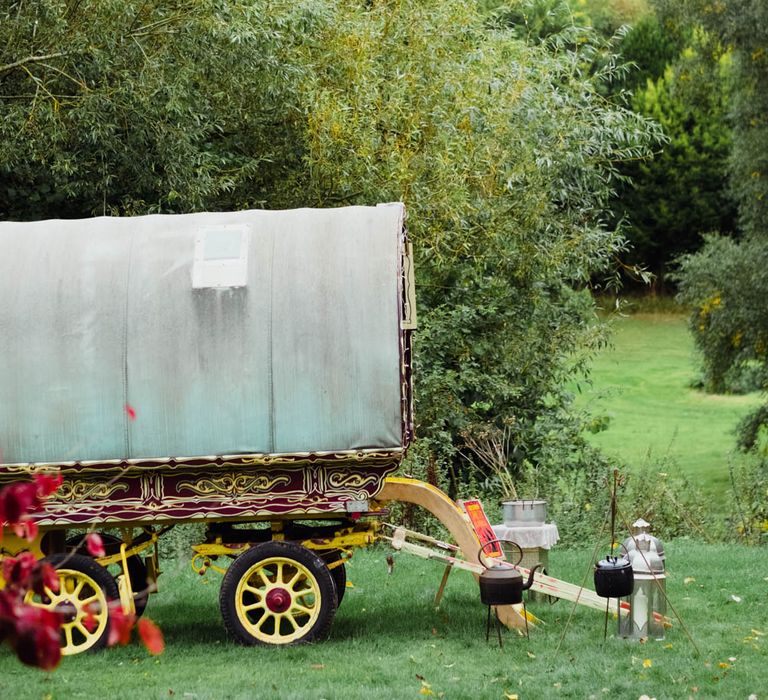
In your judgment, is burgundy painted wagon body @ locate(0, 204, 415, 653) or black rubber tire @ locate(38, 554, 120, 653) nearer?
burgundy painted wagon body @ locate(0, 204, 415, 653)

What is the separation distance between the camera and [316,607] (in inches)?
302

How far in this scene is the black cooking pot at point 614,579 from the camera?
7488 millimetres

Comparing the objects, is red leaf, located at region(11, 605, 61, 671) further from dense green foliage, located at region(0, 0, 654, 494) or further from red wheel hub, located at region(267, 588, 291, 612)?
dense green foliage, located at region(0, 0, 654, 494)

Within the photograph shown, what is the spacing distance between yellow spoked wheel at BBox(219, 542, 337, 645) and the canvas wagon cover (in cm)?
72

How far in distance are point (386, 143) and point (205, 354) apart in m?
6.87

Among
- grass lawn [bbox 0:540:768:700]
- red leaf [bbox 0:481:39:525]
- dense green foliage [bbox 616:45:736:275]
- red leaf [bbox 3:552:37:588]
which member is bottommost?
grass lawn [bbox 0:540:768:700]

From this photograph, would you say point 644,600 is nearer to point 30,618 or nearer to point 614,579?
point 614,579

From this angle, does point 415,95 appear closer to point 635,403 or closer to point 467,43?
point 467,43

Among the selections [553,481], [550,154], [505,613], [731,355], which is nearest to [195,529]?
[553,481]

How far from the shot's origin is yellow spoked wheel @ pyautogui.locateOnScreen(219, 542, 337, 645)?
25.1 ft

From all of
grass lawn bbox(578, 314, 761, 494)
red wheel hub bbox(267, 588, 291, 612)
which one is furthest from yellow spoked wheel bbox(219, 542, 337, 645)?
grass lawn bbox(578, 314, 761, 494)

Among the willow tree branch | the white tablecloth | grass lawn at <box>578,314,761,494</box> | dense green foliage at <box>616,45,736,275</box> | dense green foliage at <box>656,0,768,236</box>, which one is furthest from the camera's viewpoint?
dense green foliage at <box>616,45,736,275</box>

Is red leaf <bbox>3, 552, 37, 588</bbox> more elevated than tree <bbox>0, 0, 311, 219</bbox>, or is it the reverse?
tree <bbox>0, 0, 311, 219</bbox>

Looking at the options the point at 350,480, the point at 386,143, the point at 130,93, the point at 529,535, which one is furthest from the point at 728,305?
the point at 350,480
